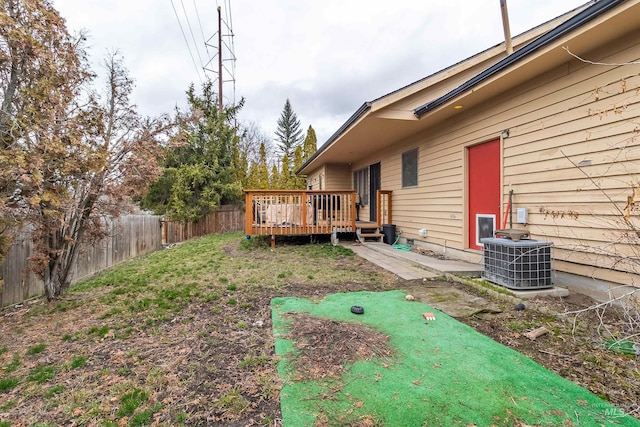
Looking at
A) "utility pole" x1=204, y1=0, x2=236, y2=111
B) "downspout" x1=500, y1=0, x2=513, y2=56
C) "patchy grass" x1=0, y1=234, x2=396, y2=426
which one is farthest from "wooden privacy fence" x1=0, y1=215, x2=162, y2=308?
"utility pole" x1=204, y1=0, x2=236, y2=111

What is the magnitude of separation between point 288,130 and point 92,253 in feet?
92.2

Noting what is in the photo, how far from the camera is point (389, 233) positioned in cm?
829

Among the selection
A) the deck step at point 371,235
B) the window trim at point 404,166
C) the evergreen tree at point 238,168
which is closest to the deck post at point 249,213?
the deck step at point 371,235

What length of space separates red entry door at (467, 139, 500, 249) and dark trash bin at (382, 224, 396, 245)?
2.70 metres

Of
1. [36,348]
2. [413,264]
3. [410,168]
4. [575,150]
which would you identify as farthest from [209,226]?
[575,150]

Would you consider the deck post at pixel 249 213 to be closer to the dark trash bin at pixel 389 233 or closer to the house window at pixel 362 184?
the dark trash bin at pixel 389 233

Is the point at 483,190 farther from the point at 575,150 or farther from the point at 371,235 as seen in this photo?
the point at 371,235

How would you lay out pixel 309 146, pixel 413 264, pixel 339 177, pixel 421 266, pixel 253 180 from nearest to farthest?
pixel 421 266 < pixel 413 264 < pixel 339 177 < pixel 253 180 < pixel 309 146

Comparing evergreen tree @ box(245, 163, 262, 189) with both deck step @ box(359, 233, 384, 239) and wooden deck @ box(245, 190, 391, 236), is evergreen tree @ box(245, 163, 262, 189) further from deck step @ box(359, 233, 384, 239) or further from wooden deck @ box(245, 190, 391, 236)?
deck step @ box(359, 233, 384, 239)

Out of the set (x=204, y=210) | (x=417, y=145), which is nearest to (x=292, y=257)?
(x=417, y=145)

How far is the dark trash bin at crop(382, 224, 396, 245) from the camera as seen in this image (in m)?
8.25

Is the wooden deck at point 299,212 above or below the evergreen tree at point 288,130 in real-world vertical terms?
below

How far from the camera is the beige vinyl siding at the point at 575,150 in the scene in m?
3.19

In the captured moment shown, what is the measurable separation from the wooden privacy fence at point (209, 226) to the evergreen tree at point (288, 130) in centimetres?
1801
